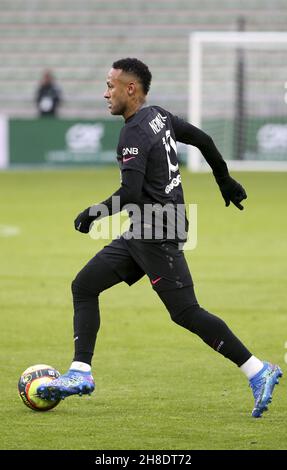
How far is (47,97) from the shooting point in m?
31.6

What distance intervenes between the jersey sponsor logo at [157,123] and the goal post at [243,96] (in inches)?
700

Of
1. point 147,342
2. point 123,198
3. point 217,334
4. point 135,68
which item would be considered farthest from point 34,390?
point 147,342

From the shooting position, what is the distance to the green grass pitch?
630 centimetres

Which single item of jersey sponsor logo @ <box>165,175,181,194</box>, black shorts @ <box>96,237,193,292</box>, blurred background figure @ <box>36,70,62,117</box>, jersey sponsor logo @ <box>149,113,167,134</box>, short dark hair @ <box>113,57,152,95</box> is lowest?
blurred background figure @ <box>36,70,62,117</box>

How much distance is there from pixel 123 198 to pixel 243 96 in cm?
2400

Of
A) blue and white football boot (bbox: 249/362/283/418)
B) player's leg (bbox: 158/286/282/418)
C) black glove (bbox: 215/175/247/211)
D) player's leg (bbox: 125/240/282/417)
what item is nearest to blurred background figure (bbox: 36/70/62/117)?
black glove (bbox: 215/175/247/211)

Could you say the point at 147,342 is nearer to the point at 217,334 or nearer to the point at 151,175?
the point at 217,334

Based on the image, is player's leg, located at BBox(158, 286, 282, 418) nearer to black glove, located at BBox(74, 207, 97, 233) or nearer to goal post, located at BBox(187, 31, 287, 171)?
black glove, located at BBox(74, 207, 97, 233)

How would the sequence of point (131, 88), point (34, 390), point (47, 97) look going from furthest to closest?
point (47, 97)
point (34, 390)
point (131, 88)

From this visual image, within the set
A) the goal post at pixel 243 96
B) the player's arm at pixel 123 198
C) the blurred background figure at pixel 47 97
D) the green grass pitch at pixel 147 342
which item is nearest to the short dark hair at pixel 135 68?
the player's arm at pixel 123 198

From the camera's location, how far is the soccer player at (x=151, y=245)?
6.57 metres

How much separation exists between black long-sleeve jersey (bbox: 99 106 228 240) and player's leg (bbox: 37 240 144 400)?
24 centimetres

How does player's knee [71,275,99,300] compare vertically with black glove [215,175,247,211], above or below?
below

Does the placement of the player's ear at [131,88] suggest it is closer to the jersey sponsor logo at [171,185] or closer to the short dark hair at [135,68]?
the short dark hair at [135,68]
